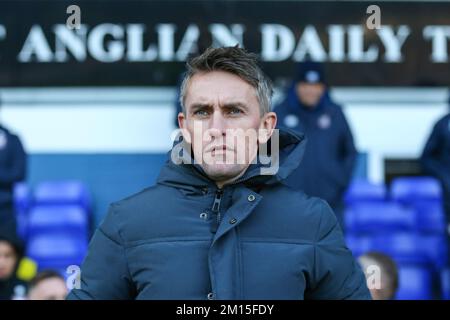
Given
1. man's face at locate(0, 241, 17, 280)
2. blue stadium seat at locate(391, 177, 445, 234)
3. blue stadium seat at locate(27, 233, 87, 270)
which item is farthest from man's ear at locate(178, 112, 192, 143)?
blue stadium seat at locate(391, 177, 445, 234)

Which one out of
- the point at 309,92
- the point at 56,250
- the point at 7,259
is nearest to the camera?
the point at 7,259

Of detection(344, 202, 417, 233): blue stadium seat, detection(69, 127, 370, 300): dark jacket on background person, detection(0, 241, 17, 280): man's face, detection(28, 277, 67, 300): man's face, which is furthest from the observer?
detection(344, 202, 417, 233): blue stadium seat

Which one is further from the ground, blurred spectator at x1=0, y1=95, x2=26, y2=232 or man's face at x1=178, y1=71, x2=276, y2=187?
man's face at x1=178, y1=71, x2=276, y2=187

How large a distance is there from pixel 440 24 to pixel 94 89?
5.08 ft

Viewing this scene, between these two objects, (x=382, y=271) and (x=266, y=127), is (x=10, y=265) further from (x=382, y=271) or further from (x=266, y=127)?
(x=266, y=127)

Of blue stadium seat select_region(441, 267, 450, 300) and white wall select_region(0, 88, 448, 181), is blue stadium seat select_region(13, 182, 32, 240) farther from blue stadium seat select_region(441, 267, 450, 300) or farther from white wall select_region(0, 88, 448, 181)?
blue stadium seat select_region(441, 267, 450, 300)

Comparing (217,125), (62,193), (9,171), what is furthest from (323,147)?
(217,125)

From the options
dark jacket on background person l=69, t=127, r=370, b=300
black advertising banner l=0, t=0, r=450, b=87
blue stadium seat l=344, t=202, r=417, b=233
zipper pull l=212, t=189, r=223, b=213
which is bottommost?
blue stadium seat l=344, t=202, r=417, b=233

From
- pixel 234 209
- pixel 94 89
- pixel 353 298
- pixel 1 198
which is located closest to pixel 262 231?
pixel 234 209

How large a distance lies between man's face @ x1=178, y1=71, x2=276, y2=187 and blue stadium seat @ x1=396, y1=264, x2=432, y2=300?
2.90 m

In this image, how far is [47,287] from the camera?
147 inches

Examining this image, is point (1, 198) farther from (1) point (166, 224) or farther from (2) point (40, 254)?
(1) point (166, 224)

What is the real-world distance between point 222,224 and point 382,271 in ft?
7.59

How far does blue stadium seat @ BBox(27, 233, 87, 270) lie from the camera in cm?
466
